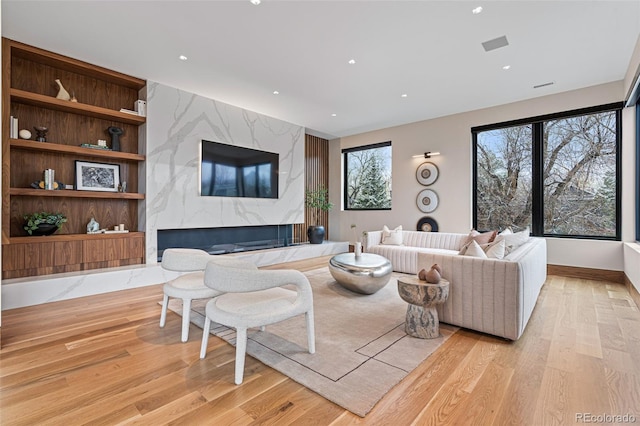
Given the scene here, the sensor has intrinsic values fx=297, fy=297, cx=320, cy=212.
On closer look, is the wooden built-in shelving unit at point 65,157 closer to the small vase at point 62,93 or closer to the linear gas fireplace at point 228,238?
the small vase at point 62,93

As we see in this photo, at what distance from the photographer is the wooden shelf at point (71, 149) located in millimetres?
A: 3561

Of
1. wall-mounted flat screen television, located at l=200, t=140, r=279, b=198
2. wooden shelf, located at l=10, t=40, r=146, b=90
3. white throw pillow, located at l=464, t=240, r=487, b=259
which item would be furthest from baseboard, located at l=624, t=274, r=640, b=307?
wooden shelf, located at l=10, t=40, r=146, b=90

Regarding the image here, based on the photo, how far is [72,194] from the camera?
384cm

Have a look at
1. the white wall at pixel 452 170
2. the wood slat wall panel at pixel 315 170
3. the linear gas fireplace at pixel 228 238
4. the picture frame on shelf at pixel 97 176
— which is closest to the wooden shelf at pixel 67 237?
the linear gas fireplace at pixel 228 238

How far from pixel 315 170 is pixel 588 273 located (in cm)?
574

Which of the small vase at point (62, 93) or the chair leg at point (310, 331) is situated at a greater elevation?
the small vase at point (62, 93)

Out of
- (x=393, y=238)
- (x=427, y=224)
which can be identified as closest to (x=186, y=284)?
(x=393, y=238)

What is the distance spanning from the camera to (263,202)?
6047 mm

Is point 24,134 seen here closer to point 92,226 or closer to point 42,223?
point 42,223

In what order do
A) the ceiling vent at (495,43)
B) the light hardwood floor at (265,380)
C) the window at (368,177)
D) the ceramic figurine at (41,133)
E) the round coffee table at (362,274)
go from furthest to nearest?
the window at (368,177) → the ceramic figurine at (41,133) → the round coffee table at (362,274) → the ceiling vent at (495,43) → the light hardwood floor at (265,380)

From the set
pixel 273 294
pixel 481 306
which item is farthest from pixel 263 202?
pixel 481 306

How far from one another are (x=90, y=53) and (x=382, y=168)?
5755mm

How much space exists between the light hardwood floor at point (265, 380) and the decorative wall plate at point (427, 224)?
132 inches

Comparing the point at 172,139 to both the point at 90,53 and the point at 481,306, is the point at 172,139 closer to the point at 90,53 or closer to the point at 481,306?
the point at 90,53
